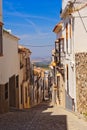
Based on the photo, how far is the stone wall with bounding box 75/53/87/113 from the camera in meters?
15.9

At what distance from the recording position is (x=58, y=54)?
99.0 feet

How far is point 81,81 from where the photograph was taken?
16906mm

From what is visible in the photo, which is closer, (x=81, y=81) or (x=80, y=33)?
(x=81, y=81)

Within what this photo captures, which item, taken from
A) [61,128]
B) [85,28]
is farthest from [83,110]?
[85,28]

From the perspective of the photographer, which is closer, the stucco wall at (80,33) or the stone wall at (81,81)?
the stone wall at (81,81)

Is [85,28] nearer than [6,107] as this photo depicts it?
Yes

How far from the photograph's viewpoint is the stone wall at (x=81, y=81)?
15.9 m

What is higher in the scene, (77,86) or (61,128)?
→ (77,86)

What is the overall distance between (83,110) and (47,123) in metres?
2.85

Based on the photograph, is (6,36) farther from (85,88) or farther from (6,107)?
(85,88)

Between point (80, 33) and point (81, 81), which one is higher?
point (80, 33)

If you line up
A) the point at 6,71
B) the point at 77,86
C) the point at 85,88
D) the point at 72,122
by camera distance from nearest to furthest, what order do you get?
the point at 72,122 < the point at 85,88 < the point at 77,86 < the point at 6,71

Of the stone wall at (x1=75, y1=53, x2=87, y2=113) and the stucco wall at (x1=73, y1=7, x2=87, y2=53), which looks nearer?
the stone wall at (x1=75, y1=53, x2=87, y2=113)

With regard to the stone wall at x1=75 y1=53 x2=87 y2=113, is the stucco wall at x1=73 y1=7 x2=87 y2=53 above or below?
→ above
